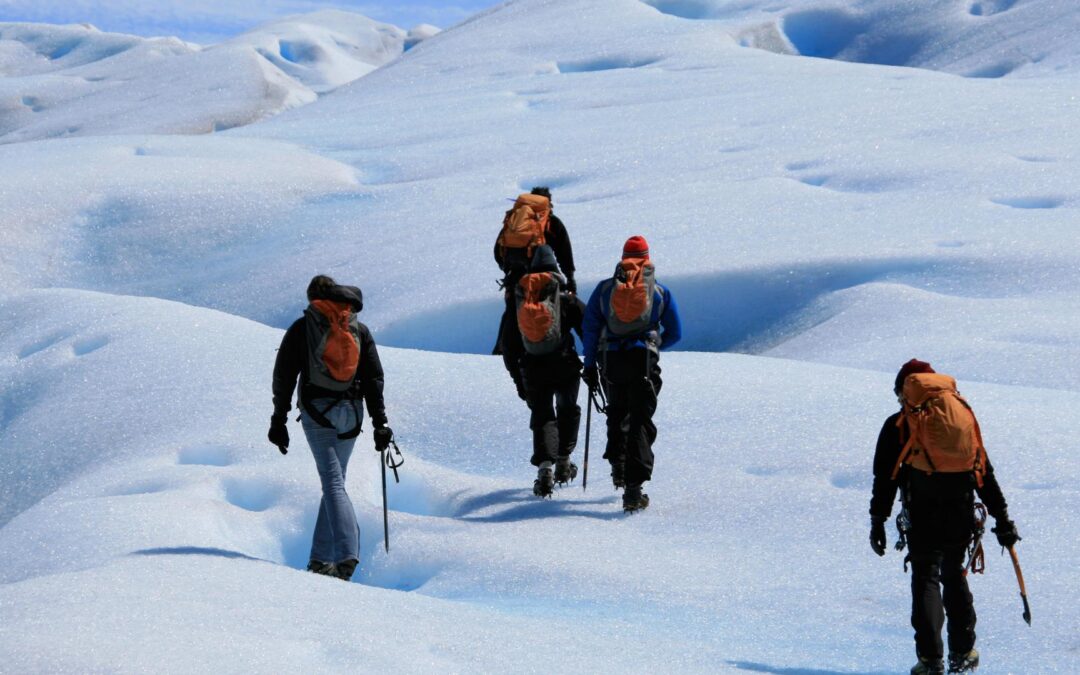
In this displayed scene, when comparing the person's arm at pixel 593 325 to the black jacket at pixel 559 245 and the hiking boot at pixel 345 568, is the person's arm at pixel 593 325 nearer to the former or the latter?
the black jacket at pixel 559 245

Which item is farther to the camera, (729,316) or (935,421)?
(729,316)

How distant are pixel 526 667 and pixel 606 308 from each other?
281 cm

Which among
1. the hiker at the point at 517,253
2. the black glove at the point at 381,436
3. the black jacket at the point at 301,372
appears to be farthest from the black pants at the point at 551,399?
the black jacket at the point at 301,372

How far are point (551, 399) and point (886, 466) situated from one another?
2.88 metres

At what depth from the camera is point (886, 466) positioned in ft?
15.9

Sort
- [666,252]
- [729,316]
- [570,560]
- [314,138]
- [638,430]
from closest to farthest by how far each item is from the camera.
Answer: [570,560], [638,430], [729,316], [666,252], [314,138]

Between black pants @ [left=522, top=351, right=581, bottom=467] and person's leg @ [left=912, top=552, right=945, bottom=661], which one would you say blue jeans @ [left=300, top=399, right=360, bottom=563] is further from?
person's leg @ [left=912, top=552, right=945, bottom=661]

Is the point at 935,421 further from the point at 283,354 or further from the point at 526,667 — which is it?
the point at 283,354

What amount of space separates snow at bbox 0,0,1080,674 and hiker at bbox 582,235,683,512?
0.41 m

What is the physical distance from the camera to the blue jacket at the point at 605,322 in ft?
22.4

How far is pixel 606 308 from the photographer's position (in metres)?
6.84

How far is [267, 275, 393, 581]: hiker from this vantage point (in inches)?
226

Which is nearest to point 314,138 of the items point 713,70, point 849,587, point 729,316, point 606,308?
point 713,70

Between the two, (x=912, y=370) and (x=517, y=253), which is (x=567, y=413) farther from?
(x=912, y=370)
